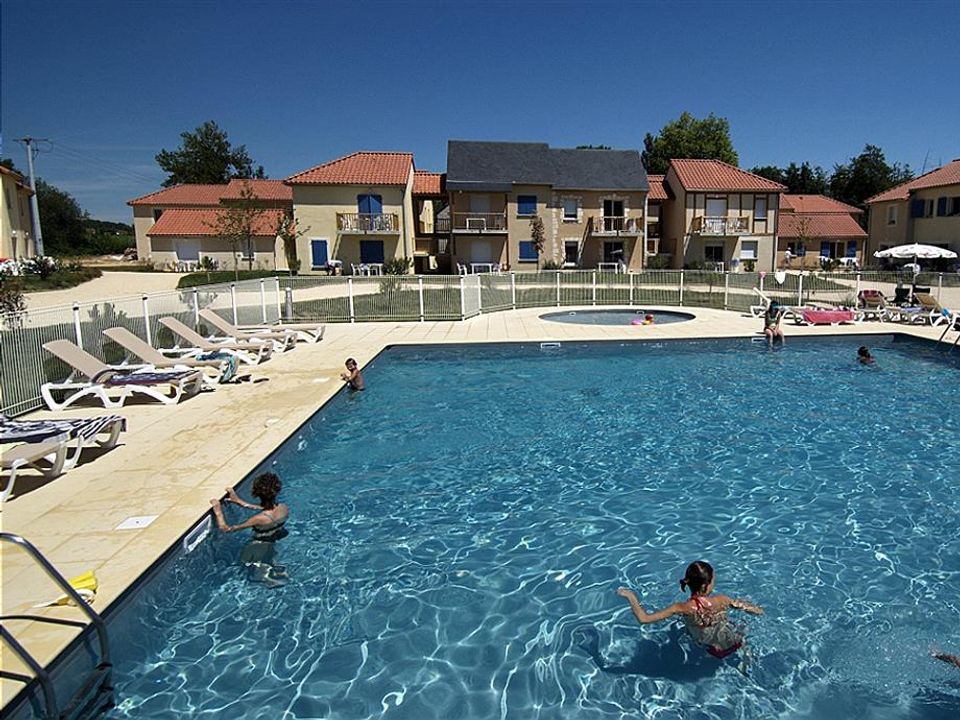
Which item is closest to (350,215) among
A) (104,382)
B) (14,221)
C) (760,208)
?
(14,221)

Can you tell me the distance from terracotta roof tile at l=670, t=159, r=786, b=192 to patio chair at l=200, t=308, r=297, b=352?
101 ft

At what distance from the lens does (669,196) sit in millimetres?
42188

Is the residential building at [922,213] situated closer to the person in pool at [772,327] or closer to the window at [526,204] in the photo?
the window at [526,204]

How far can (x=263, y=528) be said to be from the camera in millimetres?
5691

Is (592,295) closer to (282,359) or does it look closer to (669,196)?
(282,359)

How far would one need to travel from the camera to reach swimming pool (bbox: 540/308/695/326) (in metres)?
20.5

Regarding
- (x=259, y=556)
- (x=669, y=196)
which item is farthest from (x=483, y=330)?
(x=669, y=196)

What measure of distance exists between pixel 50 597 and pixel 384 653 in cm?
222

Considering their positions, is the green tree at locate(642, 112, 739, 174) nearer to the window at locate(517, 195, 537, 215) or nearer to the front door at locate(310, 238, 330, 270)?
the window at locate(517, 195, 537, 215)

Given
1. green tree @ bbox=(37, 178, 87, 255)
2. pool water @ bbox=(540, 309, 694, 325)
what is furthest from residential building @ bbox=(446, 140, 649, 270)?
green tree @ bbox=(37, 178, 87, 255)

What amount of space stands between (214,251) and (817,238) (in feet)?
143

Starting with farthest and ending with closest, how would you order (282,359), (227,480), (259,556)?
(282,359) < (227,480) < (259,556)

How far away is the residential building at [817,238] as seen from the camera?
47781mm

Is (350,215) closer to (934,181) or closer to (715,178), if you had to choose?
(715,178)
